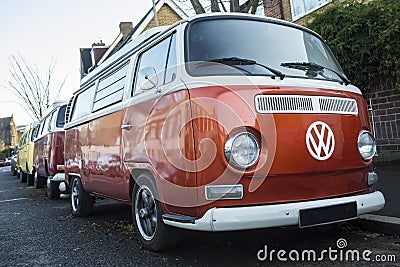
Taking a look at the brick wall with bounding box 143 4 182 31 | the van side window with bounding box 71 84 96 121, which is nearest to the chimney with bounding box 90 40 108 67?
the brick wall with bounding box 143 4 182 31

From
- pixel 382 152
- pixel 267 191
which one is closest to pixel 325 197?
pixel 267 191

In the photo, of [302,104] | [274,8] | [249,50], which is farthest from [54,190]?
[274,8]

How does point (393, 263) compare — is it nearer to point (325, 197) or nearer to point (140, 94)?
point (325, 197)

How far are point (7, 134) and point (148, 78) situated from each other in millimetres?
85227

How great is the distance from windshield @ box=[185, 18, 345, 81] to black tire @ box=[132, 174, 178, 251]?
1191 mm

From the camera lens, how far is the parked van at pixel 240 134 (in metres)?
3.13

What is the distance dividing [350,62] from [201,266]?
248 inches

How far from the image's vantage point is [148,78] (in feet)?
13.3

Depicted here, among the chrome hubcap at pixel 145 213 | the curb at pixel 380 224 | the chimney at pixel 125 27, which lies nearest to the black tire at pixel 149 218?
the chrome hubcap at pixel 145 213

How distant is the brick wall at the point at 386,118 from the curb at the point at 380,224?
4.13 metres

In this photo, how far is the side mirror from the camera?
3.97 metres

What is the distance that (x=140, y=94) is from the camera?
4.17 metres

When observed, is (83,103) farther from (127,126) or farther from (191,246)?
(191,246)

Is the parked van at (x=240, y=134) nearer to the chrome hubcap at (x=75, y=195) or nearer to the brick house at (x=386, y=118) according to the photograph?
the chrome hubcap at (x=75, y=195)
